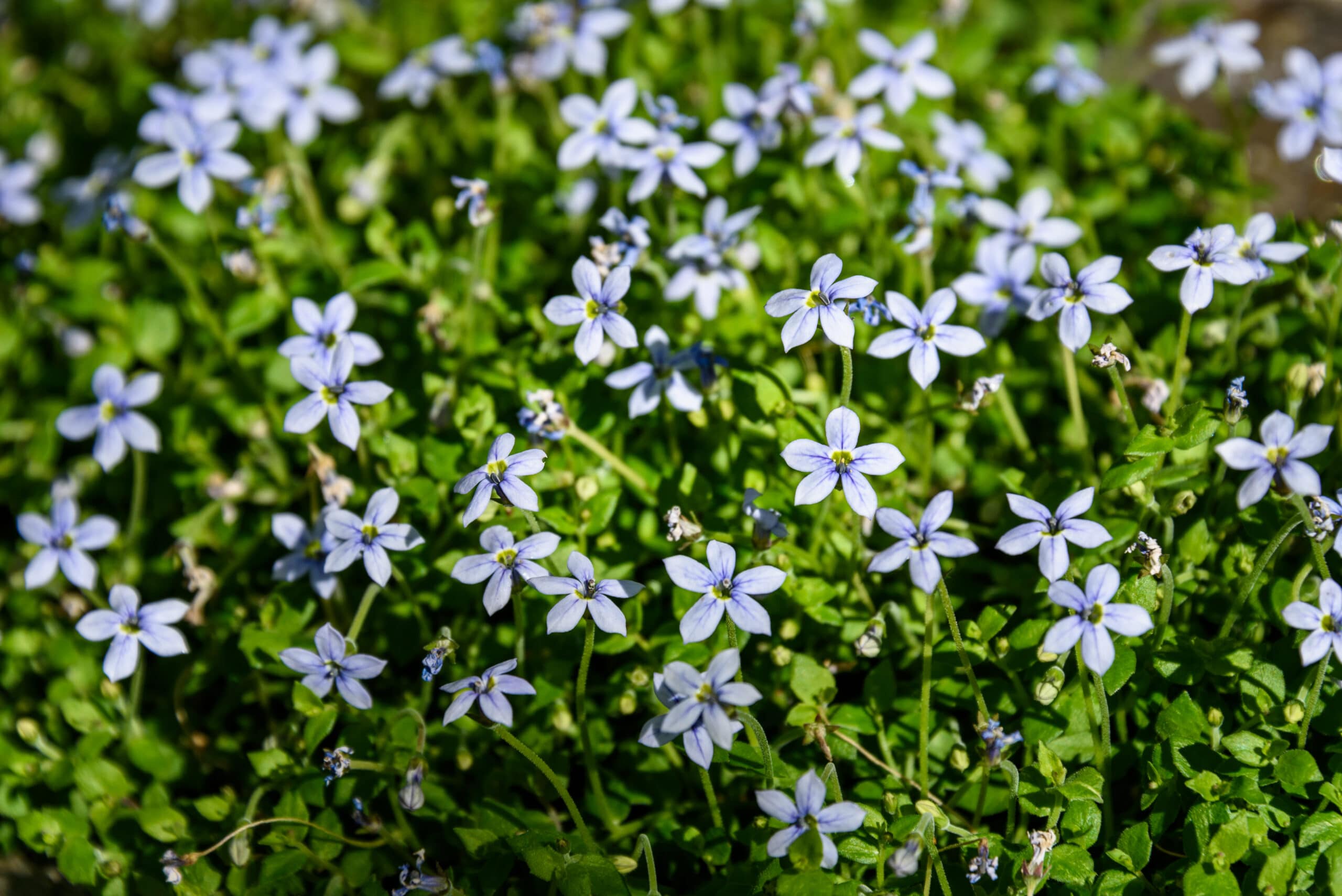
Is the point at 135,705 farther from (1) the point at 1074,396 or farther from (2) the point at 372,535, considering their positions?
(1) the point at 1074,396

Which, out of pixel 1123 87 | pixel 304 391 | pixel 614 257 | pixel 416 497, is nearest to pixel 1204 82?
pixel 1123 87

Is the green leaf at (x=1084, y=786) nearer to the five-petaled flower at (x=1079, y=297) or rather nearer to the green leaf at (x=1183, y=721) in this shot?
the green leaf at (x=1183, y=721)

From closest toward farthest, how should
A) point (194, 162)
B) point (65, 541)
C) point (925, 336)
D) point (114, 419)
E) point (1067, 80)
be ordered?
point (925, 336) < point (65, 541) < point (114, 419) < point (194, 162) < point (1067, 80)

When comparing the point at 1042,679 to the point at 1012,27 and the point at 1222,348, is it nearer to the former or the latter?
the point at 1222,348

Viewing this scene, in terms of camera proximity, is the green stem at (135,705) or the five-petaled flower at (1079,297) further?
the green stem at (135,705)

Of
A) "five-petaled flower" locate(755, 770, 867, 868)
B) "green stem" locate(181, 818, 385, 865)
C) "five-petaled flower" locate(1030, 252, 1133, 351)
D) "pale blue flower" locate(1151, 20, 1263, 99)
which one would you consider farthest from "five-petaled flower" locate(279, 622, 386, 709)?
"pale blue flower" locate(1151, 20, 1263, 99)

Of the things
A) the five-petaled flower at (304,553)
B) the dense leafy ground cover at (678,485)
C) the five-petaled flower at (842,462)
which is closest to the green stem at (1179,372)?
the dense leafy ground cover at (678,485)

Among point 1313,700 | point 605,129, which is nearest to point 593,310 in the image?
point 605,129
